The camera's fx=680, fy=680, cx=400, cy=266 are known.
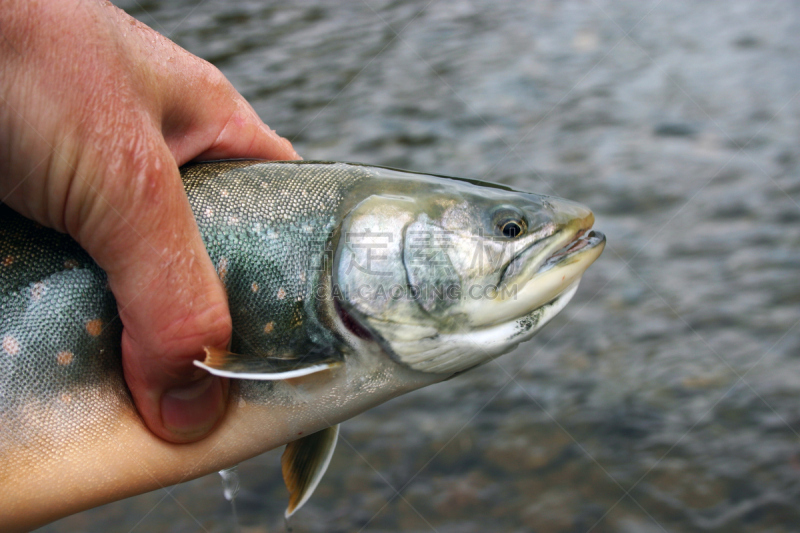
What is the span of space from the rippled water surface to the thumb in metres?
1.86

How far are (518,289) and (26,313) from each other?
1.16 meters

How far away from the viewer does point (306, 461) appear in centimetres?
193

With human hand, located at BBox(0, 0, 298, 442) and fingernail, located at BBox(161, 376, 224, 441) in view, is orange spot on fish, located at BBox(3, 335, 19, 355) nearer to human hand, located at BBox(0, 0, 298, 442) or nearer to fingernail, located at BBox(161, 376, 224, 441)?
human hand, located at BBox(0, 0, 298, 442)

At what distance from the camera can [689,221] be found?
Result: 4.87 metres

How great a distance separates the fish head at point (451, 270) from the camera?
5.47 ft

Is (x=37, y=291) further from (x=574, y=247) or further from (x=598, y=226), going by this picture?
(x=598, y=226)

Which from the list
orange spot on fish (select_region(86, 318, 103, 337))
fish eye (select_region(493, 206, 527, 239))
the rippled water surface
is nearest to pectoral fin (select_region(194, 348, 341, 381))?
orange spot on fish (select_region(86, 318, 103, 337))

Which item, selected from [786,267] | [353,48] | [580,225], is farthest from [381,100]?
[580,225]

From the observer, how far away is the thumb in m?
1.38

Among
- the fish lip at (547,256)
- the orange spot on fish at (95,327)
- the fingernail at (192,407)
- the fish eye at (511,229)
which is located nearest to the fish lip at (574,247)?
the fish lip at (547,256)

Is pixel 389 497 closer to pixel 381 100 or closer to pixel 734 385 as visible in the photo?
pixel 734 385

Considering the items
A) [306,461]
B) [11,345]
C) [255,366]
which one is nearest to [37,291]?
[11,345]

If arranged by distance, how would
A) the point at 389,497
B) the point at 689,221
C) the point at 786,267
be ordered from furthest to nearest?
the point at 689,221
the point at 786,267
the point at 389,497

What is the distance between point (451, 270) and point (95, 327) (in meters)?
0.86
